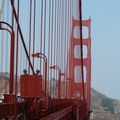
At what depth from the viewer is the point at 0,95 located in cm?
527

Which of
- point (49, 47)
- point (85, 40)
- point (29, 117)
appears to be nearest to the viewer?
point (29, 117)

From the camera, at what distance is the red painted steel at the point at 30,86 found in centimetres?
521

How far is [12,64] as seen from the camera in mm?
4516

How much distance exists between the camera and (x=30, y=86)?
206 inches

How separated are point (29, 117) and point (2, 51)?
2.84 ft

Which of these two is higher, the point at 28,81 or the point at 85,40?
the point at 85,40

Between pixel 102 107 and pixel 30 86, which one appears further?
pixel 102 107

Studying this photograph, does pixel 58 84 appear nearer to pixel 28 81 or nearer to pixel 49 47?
pixel 49 47

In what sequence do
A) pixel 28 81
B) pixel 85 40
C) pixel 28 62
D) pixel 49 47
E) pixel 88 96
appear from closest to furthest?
1. pixel 28 81
2. pixel 28 62
3. pixel 49 47
4. pixel 88 96
5. pixel 85 40

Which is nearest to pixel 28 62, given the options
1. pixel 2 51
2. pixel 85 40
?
pixel 2 51

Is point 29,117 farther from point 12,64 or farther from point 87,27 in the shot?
point 87,27

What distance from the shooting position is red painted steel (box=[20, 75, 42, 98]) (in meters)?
5.21

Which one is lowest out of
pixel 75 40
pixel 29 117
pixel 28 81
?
pixel 29 117

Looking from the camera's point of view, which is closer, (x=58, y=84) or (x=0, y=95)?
(x=0, y=95)
